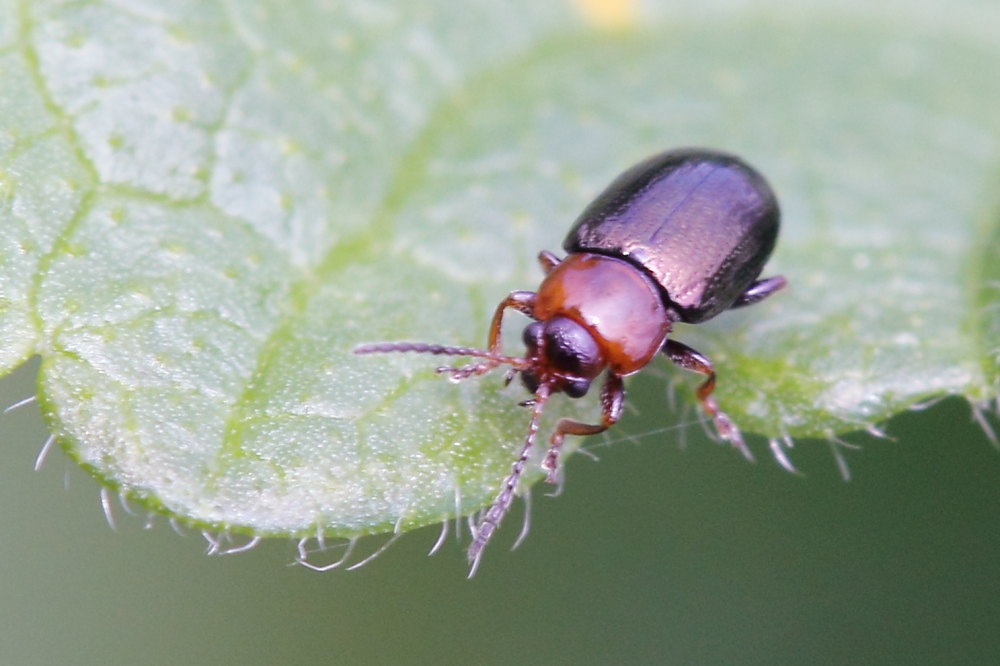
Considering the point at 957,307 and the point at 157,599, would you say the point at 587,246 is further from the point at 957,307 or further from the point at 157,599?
the point at 157,599

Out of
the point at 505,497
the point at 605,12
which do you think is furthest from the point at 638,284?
the point at 605,12

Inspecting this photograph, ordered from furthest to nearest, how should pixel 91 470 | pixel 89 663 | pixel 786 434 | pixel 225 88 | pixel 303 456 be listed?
1. pixel 89 663
2. pixel 225 88
3. pixel 786 434
4. pixel 303 456
5. pixel 91 470

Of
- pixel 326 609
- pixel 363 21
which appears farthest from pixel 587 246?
pixel 326 609

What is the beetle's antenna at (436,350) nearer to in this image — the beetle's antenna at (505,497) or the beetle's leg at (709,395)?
the beetle's antenna at (505,497)

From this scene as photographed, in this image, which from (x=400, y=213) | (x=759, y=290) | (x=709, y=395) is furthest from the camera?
(x=759, y=290)

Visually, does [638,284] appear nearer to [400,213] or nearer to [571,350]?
[571,350]
